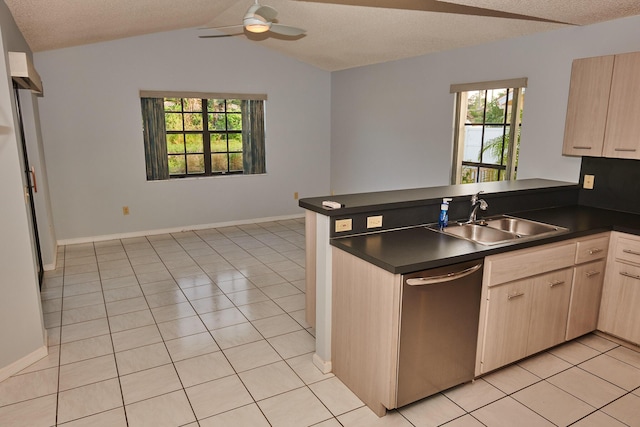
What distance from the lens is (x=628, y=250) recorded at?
2939 millimetres

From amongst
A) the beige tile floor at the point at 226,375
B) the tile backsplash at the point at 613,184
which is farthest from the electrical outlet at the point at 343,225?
the tile backsplash at the point at 613,184

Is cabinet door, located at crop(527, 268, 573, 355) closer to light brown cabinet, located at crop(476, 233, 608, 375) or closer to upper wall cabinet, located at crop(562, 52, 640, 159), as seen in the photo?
light brown cabinet, located at crop(476, 233, 608, 375)

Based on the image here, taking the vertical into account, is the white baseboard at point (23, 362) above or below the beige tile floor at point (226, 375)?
above

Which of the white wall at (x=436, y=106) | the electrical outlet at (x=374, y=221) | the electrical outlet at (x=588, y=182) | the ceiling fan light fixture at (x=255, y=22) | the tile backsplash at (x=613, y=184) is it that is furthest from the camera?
the white wall at (x=436, y=106)

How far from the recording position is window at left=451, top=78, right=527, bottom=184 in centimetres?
448

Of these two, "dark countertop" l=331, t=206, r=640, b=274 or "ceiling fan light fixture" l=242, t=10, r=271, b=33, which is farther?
"ceiling fan light fixture" l=242, t=10, r=271, b=33

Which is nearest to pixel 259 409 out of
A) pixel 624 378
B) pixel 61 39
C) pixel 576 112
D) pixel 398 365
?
pixel 398 365

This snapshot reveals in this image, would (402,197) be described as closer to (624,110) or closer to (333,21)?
(624,110)

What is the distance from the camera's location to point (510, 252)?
98.9 inches

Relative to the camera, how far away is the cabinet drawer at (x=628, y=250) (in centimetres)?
290

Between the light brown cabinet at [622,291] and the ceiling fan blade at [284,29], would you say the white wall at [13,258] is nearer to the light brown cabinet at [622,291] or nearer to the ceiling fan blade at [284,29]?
the ceiling fan blade at [284,29]

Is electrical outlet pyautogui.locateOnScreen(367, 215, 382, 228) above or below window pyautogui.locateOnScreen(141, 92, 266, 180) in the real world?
below

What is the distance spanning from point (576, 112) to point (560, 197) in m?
0.70

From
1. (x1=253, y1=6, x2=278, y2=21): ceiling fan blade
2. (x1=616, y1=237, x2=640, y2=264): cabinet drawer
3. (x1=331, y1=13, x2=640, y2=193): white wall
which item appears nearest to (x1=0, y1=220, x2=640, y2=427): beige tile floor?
(x1=616, y1=237, x2=640, y2=264): cabinet drawer
